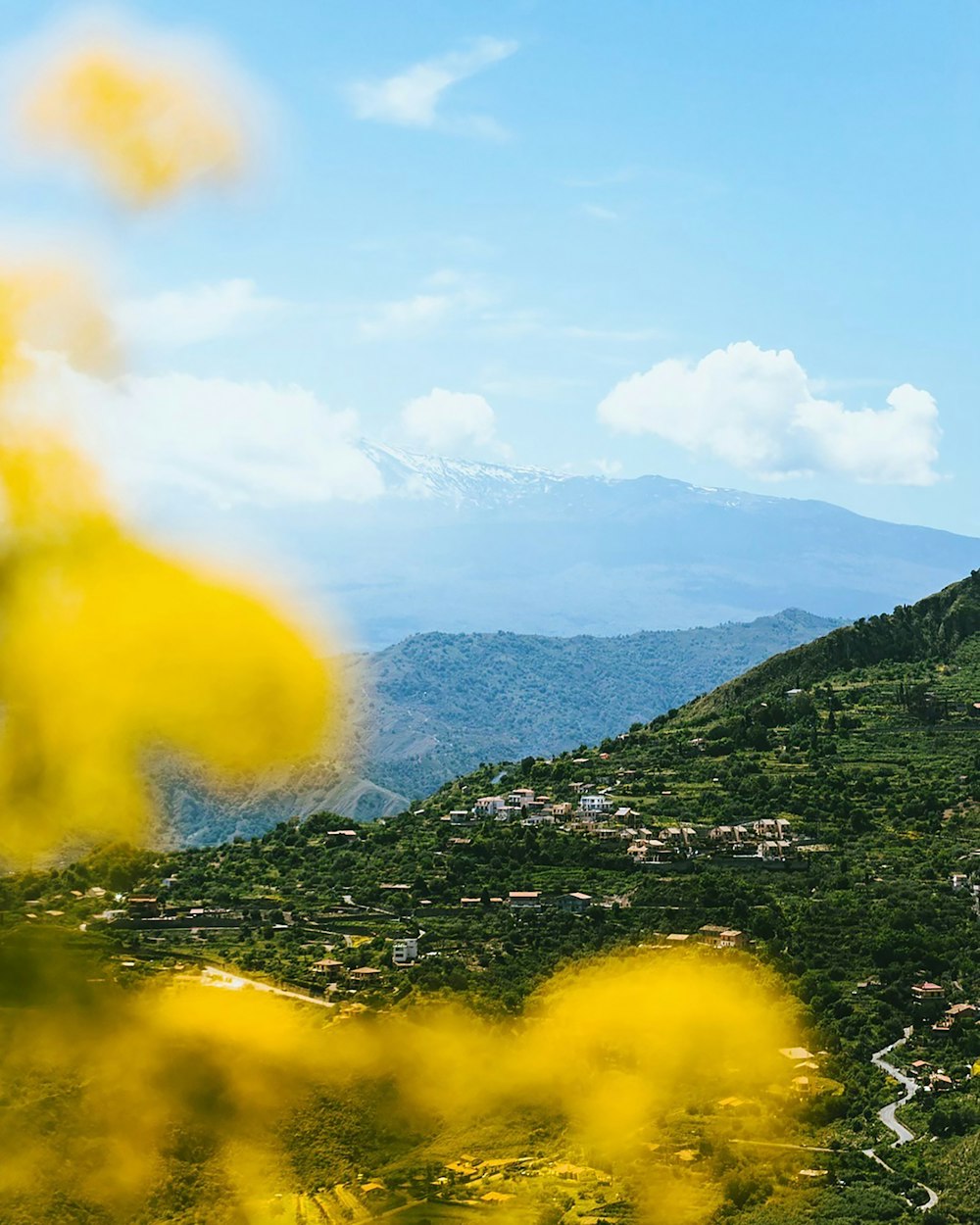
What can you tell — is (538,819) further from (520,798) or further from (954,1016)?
(954,1016)

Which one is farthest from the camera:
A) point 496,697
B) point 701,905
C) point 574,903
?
point 496,697

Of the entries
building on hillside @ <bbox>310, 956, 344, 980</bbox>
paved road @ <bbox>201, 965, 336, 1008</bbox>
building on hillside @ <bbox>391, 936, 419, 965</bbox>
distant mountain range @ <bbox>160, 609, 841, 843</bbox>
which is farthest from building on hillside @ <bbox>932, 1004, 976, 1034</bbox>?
distant mountain range @ <bbox>160, 609, 841, 843</bbox>

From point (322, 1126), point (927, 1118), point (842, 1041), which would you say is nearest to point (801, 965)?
point (842, 1041)

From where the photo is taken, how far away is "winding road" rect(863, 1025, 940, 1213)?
902 inches

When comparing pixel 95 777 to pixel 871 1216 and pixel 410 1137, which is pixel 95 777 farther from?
pixel 871 1216

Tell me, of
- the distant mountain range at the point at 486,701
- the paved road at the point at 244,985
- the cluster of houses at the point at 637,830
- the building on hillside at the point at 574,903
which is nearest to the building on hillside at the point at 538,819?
the cluster of houses at the point at 637,830

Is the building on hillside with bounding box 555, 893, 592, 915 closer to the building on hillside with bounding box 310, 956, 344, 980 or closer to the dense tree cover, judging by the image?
the building on hillside with bounding box 310, 956, 344, 980

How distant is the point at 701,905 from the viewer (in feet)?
122

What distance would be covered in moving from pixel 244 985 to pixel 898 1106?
10782 mm

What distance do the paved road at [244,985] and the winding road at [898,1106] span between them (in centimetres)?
893

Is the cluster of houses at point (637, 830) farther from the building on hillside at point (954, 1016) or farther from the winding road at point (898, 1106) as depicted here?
the winding road at point (898, 1106)

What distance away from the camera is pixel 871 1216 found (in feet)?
71.0

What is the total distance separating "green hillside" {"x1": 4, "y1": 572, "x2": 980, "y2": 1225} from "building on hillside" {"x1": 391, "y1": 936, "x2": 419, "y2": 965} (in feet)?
0.63

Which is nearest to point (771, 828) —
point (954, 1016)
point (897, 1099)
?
point (954, 1016)
